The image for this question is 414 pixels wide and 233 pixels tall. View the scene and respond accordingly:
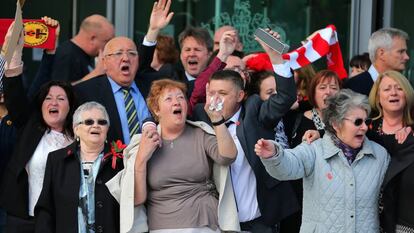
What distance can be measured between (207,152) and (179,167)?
22cm

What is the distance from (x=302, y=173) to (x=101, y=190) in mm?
1400

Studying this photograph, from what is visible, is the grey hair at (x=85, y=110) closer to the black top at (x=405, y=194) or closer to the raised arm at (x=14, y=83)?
the raised arm at (x=14, y=83)

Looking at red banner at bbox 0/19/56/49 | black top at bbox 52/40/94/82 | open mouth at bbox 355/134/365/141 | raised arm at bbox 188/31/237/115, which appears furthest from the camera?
black top at bbox 52/40/94/82

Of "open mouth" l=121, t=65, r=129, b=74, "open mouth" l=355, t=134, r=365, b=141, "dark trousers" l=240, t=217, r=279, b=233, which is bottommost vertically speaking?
"dark trousers" l=240, t=217, r=279, b=233

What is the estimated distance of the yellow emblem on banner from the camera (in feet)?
25.9

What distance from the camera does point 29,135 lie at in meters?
7.45

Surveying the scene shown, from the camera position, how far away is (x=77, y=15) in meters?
10.9

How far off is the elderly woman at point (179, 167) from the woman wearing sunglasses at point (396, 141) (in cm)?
110

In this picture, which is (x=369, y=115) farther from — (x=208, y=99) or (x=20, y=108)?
(x=20, y=108)

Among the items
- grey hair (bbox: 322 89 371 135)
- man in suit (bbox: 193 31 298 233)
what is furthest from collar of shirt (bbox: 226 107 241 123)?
grey hair (bbox: 322 89 371 135)

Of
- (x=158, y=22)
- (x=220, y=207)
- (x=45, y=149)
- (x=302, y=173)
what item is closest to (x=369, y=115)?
(x=302, y=173)

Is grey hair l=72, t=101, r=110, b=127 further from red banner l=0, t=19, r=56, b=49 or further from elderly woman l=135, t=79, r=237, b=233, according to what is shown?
red banner l=0, t=19, r=56, b=49

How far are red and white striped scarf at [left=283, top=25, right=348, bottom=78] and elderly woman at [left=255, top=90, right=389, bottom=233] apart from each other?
926 mm

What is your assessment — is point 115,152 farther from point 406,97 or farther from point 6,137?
point 406,97
